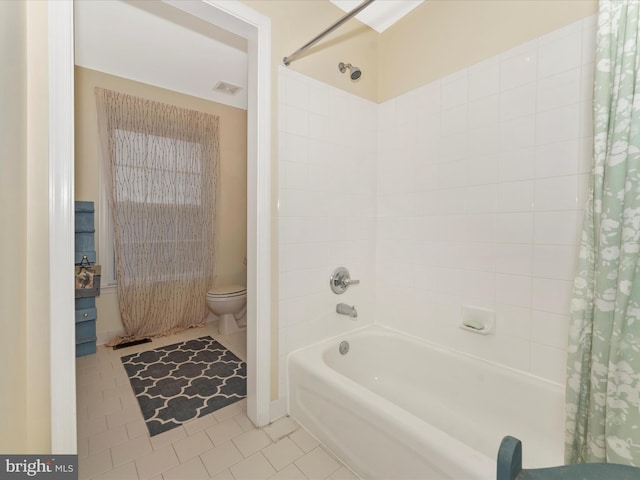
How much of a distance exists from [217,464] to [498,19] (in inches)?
101

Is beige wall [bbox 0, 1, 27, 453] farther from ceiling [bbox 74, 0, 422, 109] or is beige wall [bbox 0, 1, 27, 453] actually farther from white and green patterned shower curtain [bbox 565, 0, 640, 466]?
white and green patterned shower curtain [bbox 565, 0, 640, 466]

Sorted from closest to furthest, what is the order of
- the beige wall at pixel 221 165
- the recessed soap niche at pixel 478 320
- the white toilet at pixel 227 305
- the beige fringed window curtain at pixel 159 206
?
the recessed soap niche at pixel 478 320
the beige wall at pixel 221 165
the beige fringed window curtain at pixel 159 206
the white toilet at pixel 227 305

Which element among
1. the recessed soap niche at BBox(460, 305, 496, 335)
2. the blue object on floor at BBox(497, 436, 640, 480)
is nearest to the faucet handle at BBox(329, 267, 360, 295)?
the recessed soap niche at BBox(460, 305, 496, 335)

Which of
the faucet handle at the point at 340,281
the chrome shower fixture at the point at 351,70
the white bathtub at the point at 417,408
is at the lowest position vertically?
the white bathtub at the point at 417,408

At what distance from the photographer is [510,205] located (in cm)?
146

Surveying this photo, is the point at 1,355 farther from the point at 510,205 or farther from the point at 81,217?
the point at 81,217

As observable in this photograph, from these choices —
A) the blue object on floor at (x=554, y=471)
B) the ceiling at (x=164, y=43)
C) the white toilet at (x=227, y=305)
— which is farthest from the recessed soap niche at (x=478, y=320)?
the white toilet at (x=227, y=305)

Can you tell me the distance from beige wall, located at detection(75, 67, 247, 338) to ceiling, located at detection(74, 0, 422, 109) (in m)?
0.10

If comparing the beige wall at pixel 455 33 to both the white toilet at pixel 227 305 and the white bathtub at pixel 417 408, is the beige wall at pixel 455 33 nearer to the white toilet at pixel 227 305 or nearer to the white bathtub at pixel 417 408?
the white bathtub at pixel 417 408

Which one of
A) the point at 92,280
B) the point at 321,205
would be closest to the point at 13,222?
the point at 321,205

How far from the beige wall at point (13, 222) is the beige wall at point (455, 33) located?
6.05ft

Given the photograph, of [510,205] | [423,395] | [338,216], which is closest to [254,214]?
[338,216]

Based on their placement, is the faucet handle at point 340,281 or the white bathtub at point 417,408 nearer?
the white bathtub at point 417,408

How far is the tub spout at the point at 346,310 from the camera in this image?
1884 millimetres
